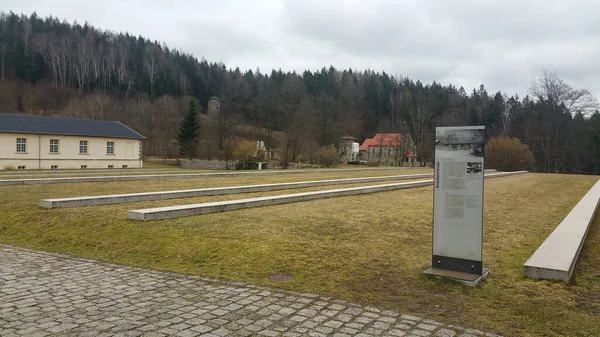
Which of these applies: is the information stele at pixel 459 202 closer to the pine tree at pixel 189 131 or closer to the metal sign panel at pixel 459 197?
the metal sign panel at pixel 459 197

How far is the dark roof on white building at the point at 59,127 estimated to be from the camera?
40.3 metres

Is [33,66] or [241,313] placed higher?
[33,66]

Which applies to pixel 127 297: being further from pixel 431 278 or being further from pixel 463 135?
pixel 463 135

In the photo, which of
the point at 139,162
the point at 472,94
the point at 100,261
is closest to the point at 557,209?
the point at 100,261

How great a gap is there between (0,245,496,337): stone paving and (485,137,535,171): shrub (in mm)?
48314

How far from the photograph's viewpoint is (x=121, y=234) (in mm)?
8570

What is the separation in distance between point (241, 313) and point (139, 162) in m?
47.8

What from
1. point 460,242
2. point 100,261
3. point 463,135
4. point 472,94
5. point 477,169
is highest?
point 472,94

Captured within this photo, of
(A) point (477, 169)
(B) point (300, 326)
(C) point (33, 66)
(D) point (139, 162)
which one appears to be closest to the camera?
(B) point (300, 326)

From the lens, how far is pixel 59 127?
43188mm

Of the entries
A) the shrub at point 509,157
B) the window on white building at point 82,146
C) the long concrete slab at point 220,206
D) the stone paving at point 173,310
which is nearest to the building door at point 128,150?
the window on white building at point 82,146

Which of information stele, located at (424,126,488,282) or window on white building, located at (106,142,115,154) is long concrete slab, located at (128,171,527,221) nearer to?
information stele, located at (424,126,488,282)

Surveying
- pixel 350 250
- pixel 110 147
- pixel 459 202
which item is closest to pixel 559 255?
pixel 459 202

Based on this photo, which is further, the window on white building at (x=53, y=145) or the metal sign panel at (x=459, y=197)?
the window on white building at (x=53, y=145)
